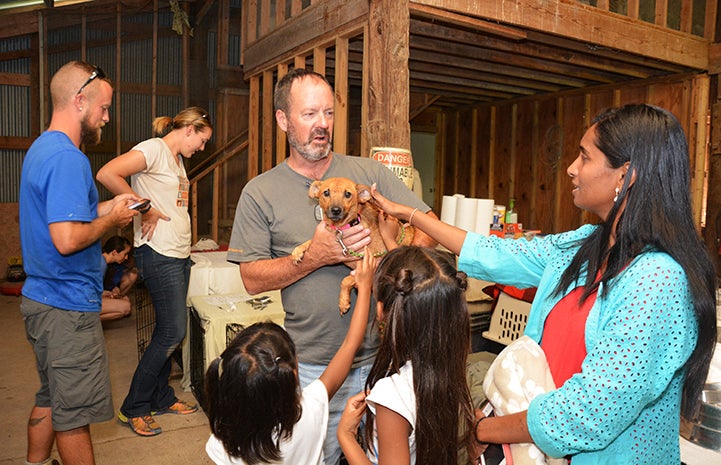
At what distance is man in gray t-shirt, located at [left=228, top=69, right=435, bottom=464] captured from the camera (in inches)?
82.7

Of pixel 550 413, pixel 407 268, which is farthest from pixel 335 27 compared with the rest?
pixel 550 413

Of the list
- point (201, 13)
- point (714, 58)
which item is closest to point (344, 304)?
point (714, 58)

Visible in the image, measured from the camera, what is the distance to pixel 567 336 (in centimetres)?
149

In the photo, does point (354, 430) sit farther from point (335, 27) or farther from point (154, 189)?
point (335, 27)

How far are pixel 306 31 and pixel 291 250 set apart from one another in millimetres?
4428

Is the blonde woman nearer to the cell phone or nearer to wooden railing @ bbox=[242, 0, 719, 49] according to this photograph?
the cell phone

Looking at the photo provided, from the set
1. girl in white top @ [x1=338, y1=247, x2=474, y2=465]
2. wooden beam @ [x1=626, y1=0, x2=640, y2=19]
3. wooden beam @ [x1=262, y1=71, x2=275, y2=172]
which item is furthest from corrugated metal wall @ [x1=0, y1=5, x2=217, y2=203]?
girl in white top @ [x1=338, y1=247, x2=474, y2=465]

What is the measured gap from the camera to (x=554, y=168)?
8.85m

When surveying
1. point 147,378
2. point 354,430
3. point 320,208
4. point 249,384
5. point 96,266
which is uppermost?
point 320,208

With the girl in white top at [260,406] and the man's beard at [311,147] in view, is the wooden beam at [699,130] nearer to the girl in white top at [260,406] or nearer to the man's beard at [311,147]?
the man's beard at [311,147]

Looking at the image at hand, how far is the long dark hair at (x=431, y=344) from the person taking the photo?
1.55 m

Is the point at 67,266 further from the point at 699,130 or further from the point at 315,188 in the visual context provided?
the point at 699,130

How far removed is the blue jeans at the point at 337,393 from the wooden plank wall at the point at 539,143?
6622mm

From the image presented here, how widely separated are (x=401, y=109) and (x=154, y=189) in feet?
6.53
